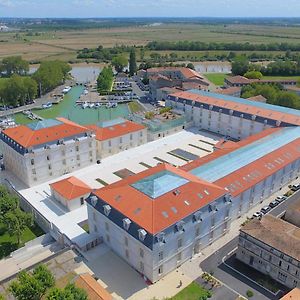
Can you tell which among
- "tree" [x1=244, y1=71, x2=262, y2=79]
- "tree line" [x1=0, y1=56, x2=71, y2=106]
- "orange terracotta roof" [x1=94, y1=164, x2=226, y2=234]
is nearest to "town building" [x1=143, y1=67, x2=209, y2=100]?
"tree" [x1=244, y1=71, x2=262, y2=79]

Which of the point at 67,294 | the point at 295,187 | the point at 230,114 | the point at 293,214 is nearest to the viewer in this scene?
the point at 67,294

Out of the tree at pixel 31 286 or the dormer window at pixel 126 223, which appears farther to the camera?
the dormer window at pixel 126 223

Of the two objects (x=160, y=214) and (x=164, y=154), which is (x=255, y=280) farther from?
(x=164, y=154)

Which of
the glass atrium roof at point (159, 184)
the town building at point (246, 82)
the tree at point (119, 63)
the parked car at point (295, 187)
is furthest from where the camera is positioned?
the tree at point (119, 63)

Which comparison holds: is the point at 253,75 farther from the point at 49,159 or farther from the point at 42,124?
the point at 49,159

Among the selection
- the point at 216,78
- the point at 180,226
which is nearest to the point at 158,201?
the point at 180,226

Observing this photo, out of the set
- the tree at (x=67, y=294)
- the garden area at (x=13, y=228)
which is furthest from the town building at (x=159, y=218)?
the tree at (x=67, y=294)

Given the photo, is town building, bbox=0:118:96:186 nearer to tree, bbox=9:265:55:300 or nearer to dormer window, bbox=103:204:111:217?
dormer window, bbox=103:204:111:217

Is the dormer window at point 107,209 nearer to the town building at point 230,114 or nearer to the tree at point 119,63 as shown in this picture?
the town building at point 230,114
